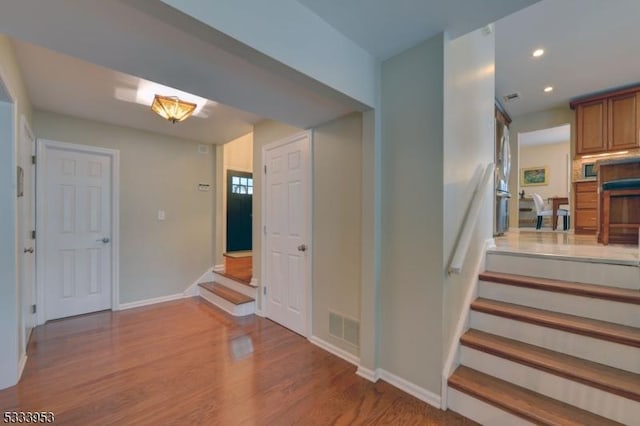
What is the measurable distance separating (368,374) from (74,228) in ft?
12.8

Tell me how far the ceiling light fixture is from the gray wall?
2.02 meters

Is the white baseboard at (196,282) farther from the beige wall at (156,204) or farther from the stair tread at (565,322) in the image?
the stair tread at (565,322)

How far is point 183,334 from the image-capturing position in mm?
2977

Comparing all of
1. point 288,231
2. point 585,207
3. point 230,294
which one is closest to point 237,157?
point 230,294

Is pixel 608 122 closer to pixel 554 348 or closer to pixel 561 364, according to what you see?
pixel 554 348

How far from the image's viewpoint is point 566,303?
195 cm

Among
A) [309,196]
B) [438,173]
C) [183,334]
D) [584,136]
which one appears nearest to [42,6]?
[309,196]

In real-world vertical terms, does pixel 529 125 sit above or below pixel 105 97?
above

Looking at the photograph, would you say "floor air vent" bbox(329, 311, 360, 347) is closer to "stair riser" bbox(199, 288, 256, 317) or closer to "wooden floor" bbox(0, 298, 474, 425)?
"wooden floor" bbox(0, 298, 474, 425)

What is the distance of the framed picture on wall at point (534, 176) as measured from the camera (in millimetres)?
8266

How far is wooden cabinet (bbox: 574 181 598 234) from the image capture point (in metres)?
4.91

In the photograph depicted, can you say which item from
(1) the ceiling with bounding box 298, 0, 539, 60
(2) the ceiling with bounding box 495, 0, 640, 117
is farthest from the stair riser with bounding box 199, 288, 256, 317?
(2) the ceiling with bounding box 495, 0, 640, 117

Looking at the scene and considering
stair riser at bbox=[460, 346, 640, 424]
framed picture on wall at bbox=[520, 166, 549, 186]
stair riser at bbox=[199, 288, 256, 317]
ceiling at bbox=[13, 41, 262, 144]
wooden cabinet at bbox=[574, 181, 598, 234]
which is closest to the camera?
stair riser at bbox=[460, 346, 640, 424]

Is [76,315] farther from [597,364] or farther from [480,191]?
[597,364]
